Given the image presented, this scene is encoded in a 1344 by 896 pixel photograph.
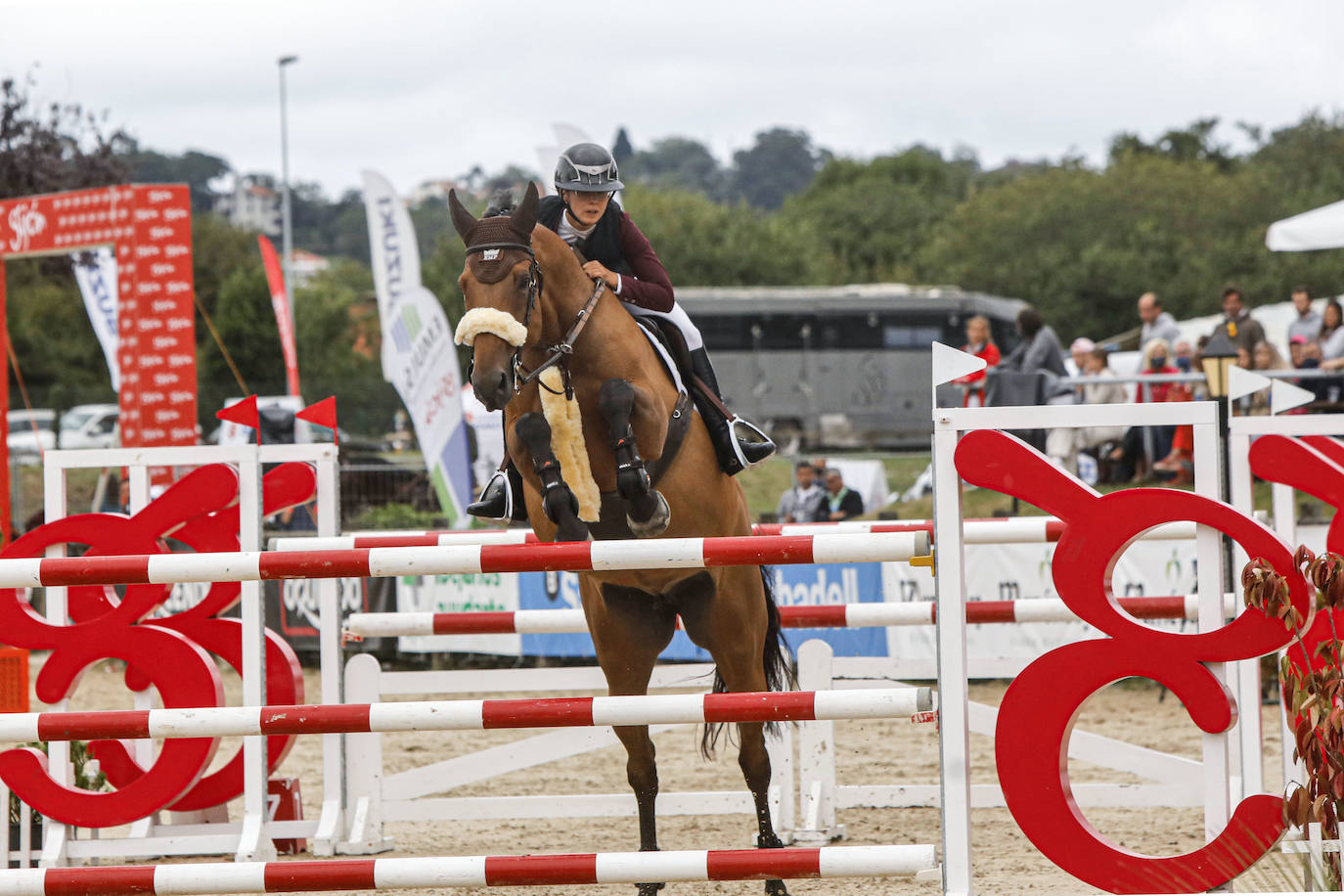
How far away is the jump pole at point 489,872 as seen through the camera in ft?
9.09

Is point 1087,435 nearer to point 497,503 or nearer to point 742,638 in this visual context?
point 742,638

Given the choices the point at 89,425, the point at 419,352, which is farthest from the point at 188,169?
the point at 419,352

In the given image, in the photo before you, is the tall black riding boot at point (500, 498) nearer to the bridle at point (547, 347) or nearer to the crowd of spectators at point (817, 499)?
the bridle at point (547, 347)

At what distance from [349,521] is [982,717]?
27.7 ft

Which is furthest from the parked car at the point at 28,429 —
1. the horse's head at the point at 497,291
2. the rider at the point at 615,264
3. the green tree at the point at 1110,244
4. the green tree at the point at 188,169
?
the green tree at the point at 188,169

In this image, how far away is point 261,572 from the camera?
298 centimetres

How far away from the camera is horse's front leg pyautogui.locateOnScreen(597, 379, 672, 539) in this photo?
3904mm

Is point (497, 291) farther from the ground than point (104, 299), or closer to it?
closer to it

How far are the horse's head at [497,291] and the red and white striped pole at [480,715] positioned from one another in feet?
Answer: 3.01

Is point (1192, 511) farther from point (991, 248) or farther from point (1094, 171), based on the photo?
point (1094, 171)

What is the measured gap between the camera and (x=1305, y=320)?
1162 centimetres

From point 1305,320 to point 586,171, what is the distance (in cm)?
916

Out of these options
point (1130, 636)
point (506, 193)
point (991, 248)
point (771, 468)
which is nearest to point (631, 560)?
point (1130, 636)

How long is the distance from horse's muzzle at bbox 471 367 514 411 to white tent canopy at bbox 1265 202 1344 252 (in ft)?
22.4
